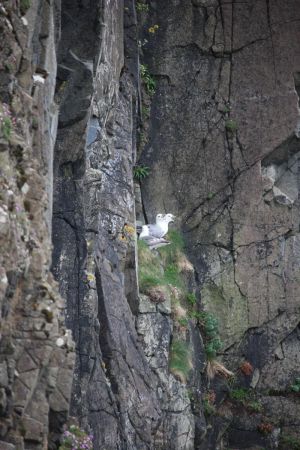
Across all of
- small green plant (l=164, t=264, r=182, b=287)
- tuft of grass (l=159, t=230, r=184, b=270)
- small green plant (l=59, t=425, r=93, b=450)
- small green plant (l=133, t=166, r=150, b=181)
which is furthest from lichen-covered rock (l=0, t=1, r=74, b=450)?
small green plant (l=133, t=166, r=150, b=181)

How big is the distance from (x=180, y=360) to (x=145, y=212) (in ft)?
15.5

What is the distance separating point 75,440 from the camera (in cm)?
1126

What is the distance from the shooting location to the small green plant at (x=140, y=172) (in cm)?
2261

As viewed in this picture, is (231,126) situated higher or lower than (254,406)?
higher

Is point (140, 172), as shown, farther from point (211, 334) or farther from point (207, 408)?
point (207, 408)

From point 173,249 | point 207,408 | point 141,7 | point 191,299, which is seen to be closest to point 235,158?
point 173,249

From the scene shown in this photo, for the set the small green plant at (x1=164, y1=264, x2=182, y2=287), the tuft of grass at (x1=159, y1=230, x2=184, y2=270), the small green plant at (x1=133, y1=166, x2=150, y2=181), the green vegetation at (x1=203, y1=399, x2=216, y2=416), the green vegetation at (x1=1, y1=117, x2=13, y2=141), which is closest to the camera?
the green vegetation at (x1=1, y1=117, x2=13, y2=141)

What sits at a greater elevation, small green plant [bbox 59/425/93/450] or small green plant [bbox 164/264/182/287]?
small green plant [bbox 164/264/182/287]

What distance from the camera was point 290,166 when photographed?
928 inches

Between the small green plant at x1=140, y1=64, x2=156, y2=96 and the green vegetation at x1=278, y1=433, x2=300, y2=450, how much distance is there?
9726 mm

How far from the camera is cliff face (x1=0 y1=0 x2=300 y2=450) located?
955 centimetres

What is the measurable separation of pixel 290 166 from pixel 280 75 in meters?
2.49

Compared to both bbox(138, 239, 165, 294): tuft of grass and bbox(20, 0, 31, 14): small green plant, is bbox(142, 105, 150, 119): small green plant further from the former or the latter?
bbox(20, 0, 31, 14): small green plant

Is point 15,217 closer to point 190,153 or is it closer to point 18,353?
point 18,353
